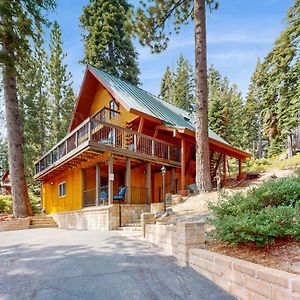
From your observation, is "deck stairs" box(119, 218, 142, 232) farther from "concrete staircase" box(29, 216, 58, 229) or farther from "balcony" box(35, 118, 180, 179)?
"concrete staircase" box(29, 216, 58, 229)

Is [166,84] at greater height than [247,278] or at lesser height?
greater

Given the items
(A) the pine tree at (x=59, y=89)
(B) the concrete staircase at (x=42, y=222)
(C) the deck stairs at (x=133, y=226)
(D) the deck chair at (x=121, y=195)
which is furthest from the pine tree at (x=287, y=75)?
(A) the pine tree at (x=59, y=89)

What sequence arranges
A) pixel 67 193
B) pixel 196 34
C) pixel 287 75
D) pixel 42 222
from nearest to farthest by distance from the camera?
pixel 196 34 < pixel 42 222 < pixel 67 193 < pixel 287 75

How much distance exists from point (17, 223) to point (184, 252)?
11830 mm

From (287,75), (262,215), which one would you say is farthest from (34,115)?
(262,215)

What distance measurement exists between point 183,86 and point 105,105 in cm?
2605

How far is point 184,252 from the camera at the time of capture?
17.2ft

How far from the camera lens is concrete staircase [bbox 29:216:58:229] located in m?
15.0

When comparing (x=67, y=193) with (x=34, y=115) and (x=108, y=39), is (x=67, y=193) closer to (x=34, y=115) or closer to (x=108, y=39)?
(x=108, y=39)

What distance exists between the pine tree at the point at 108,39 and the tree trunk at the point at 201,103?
12.6 meters

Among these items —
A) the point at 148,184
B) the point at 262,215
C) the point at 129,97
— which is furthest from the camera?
the point at 129,97

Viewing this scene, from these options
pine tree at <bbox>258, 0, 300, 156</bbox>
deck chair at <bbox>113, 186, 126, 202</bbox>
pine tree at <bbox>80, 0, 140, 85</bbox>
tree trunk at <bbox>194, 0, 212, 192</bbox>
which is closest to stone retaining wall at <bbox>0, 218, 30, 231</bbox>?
deck chair at <bbox>113, 186, 126, 202</bbox>

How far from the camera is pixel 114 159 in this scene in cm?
1323

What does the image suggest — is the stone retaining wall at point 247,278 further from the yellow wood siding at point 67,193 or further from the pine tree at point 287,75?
the pine tree at point 287,75
